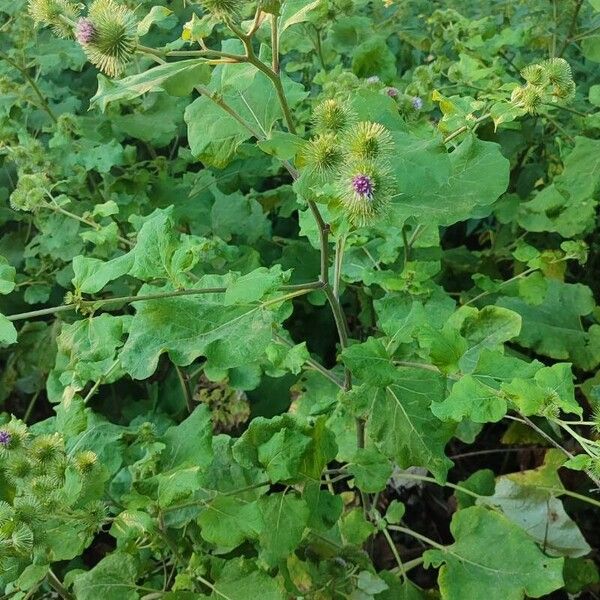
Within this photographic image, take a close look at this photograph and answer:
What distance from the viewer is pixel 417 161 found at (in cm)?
95

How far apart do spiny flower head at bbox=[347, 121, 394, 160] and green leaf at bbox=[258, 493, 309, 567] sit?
562 mm

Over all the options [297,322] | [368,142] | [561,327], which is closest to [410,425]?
[368,142]

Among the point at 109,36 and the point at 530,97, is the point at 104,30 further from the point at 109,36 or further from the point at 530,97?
the point at 530,97

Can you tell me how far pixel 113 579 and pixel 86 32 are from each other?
32.3 inches

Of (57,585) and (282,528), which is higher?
(282,528)

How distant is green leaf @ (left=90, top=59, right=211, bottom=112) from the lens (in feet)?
2.86

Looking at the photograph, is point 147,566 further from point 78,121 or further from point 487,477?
point 78,121

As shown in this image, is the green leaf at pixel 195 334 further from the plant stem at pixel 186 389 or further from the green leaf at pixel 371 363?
the plant stem at pixel 186 389

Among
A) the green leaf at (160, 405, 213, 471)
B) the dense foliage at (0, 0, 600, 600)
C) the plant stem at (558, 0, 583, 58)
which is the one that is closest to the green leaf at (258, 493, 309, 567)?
the dense foliage at (0, 0, 600, 600)

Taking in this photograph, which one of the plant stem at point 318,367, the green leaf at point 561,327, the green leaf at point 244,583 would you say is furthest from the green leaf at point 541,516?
the green leaf at point 244,583

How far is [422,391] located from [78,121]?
1.26 m

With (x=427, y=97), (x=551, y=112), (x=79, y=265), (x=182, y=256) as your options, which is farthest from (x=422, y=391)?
(x=551, y=112)

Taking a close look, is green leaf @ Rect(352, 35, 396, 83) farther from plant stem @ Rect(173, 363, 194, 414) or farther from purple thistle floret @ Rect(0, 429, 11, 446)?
purple thistle floret @ Rect(0, 429, 11, 446)

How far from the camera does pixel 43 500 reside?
40.9 inches
